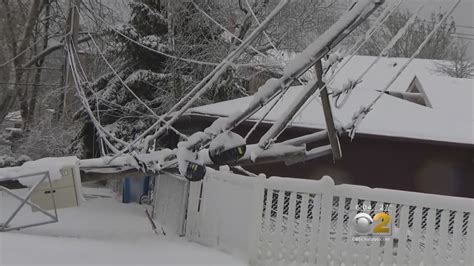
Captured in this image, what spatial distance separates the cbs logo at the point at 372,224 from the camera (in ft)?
19.8

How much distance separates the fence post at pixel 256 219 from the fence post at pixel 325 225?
2.65ft

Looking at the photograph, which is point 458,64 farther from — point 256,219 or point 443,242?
point 256,219

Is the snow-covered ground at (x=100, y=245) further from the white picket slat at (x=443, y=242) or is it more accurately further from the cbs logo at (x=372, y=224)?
the white picket slat at (x=443, y=242)

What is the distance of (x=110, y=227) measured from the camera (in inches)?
335

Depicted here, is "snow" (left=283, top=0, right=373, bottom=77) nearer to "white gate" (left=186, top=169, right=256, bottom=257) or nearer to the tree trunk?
"white gate" (left=186, top=169, right=256, bottom=257)

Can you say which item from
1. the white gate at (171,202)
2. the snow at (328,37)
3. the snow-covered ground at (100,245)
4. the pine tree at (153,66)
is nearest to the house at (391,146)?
the pine tree at (153,66)

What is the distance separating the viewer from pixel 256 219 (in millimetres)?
6504

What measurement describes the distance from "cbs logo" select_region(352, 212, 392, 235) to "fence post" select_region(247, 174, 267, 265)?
4.00 feet

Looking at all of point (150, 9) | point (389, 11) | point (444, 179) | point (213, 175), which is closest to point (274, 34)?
point (150, 9)

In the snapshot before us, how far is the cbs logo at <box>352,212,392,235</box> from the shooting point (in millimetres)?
6027

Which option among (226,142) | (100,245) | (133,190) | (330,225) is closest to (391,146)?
(133,190)

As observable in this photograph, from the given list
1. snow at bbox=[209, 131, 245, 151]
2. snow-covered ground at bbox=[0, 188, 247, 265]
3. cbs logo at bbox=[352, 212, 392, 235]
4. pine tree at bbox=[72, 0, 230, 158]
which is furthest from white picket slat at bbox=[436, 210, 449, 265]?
pine tree at bbox=[72, 0, 230, 158]

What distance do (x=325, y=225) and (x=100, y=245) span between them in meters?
3.05

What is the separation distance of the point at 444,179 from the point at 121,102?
29.7 feet
